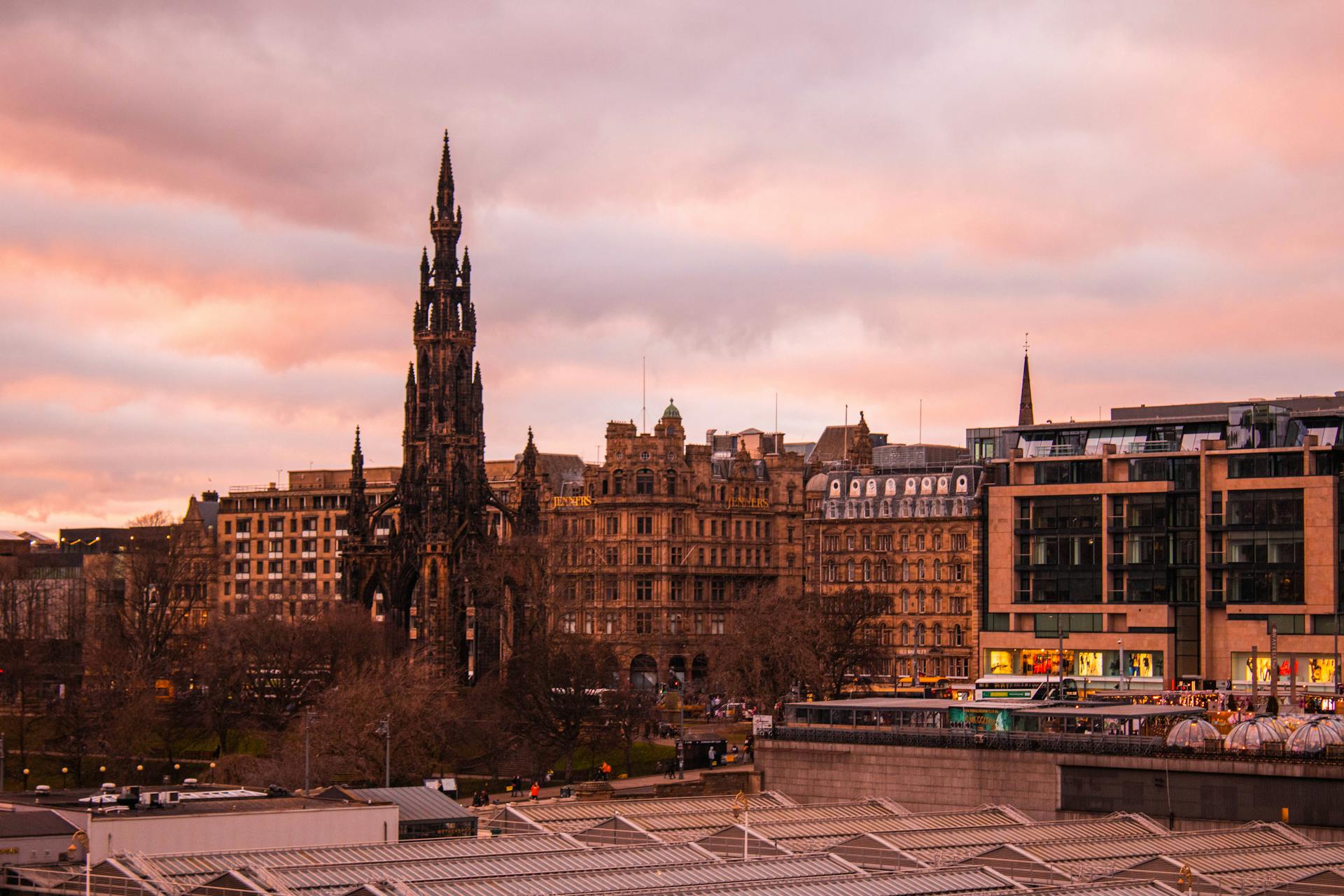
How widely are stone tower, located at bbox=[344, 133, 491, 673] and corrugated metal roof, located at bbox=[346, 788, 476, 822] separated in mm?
88601

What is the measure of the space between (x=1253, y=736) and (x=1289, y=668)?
193ft

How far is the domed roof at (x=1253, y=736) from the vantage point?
318ft

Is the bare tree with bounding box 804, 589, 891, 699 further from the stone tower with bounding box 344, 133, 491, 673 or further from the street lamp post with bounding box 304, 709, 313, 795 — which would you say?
the street lamp post with bounding box 304, 709, 313, 795

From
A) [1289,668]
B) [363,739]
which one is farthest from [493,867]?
[1289,668]

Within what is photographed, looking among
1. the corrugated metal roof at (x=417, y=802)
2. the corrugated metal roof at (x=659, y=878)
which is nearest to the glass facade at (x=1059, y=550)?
the corrugated metal roof at (x=417, y=802)

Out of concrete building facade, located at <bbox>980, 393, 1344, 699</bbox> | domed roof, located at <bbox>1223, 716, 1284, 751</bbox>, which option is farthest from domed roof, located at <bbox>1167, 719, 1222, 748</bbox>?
concrete building facade, located at <bbox>980, 393, 1344, 699</bbox>

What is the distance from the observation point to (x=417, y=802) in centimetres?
9475

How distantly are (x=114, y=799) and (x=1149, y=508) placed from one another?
97648 millimetres

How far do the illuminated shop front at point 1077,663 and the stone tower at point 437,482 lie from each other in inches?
1771

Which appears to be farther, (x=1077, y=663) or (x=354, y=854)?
(x=1077, y=663)

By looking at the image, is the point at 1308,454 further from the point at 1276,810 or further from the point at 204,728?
the point at 204,728

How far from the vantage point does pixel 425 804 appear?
94.7 m

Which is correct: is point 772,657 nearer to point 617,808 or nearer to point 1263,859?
point 617,808

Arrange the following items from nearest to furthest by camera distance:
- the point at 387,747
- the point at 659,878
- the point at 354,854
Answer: the point at 659,878 → the point at 354,854 → the point at 387,747
